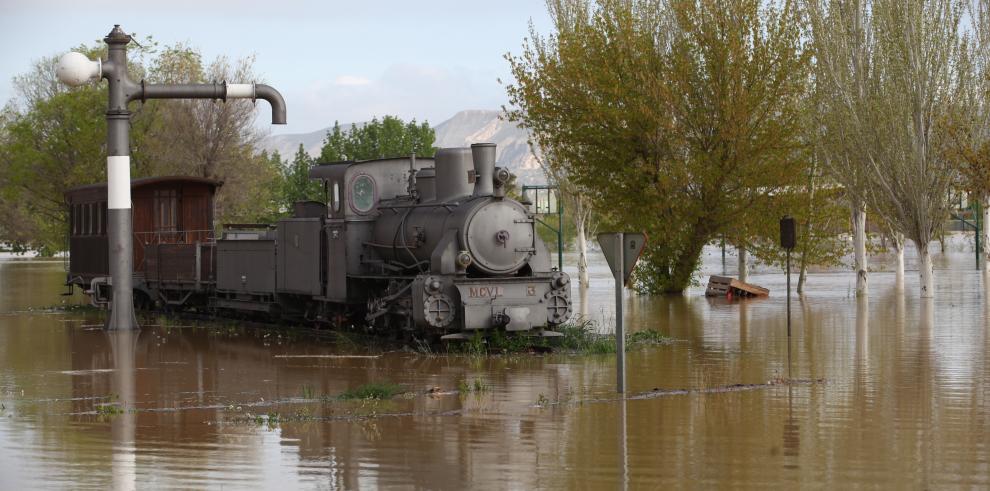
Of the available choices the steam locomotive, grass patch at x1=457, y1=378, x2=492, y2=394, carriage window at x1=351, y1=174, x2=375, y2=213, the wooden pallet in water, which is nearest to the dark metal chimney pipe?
the steam locomotive

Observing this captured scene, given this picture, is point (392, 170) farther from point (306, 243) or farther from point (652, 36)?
point (652, 36)

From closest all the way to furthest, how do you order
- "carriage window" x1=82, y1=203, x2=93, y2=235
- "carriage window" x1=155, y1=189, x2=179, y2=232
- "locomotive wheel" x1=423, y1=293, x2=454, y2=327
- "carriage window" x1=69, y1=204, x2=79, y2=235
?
1. "locomotive wheel" x1=423, y1=293, x2=454, y2=327
2. "carriage window" x1=155, y1=189, x2=179, y2=232
3. "carriage window" x1=82, y1=203, x2=93, y2=235
4. "carriage window" x1=69, y1=204, x2=79, y2=235

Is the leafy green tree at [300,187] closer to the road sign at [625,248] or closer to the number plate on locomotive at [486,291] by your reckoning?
the number plate on locomotive at [486,291]

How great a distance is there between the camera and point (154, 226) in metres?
30.6

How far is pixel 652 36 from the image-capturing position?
3525cm

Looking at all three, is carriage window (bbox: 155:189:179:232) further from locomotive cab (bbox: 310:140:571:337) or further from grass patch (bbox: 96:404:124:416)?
grass patch (bbox: 96:404:124:416)

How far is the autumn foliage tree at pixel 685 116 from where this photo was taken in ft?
106

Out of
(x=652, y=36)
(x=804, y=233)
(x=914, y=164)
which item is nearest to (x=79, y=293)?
(x=652, y=36)

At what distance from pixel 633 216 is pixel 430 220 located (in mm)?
15099

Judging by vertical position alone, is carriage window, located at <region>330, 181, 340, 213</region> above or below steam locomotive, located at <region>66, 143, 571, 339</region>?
above

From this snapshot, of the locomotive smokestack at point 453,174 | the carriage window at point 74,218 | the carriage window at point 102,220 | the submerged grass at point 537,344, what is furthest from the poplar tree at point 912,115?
the carriage window at point 74,218

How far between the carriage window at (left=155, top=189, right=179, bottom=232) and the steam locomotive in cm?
334

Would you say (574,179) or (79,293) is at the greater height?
(574,179)

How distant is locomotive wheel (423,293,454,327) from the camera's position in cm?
1847
